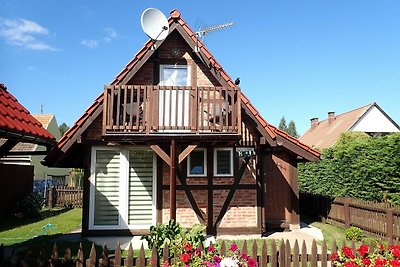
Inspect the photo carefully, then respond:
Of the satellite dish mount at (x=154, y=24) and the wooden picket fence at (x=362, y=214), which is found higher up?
the satellite dish mount at (x=154, y=24)

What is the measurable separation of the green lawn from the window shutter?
6.36 feet

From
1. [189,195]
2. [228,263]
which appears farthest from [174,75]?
[228,263]

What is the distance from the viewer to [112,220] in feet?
35.3

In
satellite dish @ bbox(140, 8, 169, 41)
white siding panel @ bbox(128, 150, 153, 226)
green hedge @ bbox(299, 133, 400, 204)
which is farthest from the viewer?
green hedge @ bbox(299, 133, 400, 204)

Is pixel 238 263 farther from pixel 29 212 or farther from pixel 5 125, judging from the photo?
pixel 29 212

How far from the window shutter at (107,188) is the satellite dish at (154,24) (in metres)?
3.86

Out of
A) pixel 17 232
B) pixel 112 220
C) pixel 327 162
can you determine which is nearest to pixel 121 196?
pixel 112 220

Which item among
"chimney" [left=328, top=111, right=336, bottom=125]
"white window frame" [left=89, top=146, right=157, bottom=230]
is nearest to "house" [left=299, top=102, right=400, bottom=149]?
"chimney" [left=328, top=111, right=336, bottom=125]

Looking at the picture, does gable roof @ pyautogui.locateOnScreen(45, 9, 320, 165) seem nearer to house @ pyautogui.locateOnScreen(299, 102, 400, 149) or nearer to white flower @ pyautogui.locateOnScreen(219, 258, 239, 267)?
white flower @ pyautogui.locateOnScreen(219, 258, 239, 267)

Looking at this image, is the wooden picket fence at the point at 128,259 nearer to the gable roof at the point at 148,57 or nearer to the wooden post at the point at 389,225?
the wooden post at the point at 389,225

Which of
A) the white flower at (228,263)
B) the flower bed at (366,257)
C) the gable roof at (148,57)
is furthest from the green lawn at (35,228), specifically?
the flower bed at (366,257)

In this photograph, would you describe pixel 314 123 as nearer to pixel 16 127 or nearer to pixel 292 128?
pixel 16 127

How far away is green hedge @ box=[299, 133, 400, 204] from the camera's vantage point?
1211cm

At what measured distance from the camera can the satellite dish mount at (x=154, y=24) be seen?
9875 millimetres
